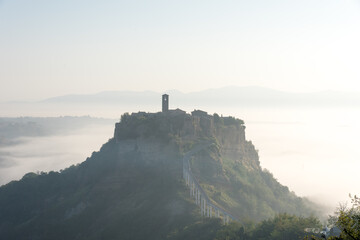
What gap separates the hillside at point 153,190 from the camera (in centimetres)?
8569

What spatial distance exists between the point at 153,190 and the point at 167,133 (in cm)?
1320

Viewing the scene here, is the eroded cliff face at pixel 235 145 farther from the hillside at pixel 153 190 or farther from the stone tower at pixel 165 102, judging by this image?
the stone tower at pixel 165 102

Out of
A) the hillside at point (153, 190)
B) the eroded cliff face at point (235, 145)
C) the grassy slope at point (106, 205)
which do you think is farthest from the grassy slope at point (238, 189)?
the grassy slope at point (106, 205)

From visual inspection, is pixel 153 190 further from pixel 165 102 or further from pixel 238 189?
pixel 165 102

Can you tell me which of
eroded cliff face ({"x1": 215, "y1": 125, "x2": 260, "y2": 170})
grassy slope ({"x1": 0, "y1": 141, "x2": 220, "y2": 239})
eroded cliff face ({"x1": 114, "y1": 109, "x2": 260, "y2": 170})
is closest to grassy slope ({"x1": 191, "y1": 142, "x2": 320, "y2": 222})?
eroded cliff face ({"x1": 215, "y1": 125, "x2": 260, "y2": 170})

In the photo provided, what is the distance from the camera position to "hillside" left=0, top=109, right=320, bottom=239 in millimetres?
85688

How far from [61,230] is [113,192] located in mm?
11635

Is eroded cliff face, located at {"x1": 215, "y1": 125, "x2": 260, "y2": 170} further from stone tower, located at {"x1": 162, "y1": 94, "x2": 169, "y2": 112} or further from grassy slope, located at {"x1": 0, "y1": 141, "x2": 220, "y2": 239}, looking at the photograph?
grassy slope, located at {"x1": 0, "y1": 141, "x2": 220, "y2": 239}

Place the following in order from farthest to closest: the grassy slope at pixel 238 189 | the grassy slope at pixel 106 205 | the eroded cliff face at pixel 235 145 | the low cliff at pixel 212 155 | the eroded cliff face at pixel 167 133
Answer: the eroded cliff face at pixel 235 145, the eroded cliff face at pixel 167 133, the low cliff at pixel 212 155, the grassy slope at pixel 238 189, the grassy slope at pixel 106 205

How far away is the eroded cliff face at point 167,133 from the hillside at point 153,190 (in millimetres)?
189

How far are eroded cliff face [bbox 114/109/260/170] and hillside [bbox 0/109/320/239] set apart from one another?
0.62 ft

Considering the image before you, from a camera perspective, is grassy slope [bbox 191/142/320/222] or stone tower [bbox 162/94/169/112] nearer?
grassy slope [bbox 191/142/320/222]

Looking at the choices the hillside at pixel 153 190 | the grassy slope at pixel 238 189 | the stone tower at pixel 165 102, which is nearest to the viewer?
the hillside at pixel 153 190

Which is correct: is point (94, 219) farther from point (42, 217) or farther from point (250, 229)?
point (250, 229)
